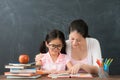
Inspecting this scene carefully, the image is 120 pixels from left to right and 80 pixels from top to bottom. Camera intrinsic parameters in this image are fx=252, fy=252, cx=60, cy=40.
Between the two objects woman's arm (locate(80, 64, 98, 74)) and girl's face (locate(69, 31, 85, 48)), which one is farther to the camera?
girl's face (locate(69, 31, 85, 48))

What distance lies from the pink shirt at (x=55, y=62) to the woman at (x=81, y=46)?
0.12 metres

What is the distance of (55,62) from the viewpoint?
8.19ft

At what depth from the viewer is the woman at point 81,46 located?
248 centimetres

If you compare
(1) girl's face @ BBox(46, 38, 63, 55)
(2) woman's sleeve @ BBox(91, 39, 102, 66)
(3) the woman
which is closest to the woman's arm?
(3) the woman

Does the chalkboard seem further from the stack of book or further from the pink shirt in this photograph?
the stack of book

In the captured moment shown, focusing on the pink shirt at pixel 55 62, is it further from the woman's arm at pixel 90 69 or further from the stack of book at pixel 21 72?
the stack of book at pixel 21 72

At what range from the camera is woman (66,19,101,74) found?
2484 millimetres

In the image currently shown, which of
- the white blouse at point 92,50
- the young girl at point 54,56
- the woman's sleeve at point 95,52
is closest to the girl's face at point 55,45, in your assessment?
the young girl at point 54,56

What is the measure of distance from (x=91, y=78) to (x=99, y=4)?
1549 mm

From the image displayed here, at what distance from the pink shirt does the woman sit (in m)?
0.12

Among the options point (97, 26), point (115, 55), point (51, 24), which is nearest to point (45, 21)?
point (51, 24)

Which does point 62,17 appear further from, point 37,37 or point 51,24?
point 37,37

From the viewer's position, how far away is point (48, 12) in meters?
3.33

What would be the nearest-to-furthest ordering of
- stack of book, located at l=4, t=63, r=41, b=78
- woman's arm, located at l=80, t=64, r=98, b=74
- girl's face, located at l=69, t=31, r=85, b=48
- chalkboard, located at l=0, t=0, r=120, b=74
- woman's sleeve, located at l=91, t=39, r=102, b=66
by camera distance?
1. stack of book, located at l=4, t=63, r=41, b=78
2. woman's arm, located at l=80, t=64, r=98, b=74
3. girl's face, located at l=69, t=31, r=85, b=48
4. woman's sleeve, located at l=91, t=39, r=102, b=66
5. chalkboard, located at l=0, t=0, r=120, b=74
